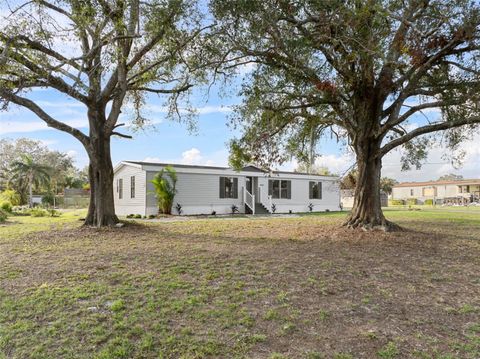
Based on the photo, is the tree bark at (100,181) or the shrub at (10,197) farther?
the shrub at (10,197)

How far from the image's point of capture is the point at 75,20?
8.16 m

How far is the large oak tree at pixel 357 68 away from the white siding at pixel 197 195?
27.8 ft

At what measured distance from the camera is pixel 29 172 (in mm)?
31984

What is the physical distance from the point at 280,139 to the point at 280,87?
309 centimetres

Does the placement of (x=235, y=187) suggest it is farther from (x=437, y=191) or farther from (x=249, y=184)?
(x=437, y=191)

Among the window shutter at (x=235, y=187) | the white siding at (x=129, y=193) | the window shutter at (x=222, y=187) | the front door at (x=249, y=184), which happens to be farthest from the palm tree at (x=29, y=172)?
the front door at (x=249, y=184)

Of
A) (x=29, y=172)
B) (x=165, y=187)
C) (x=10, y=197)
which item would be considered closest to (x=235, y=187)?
(x=165, y=187)

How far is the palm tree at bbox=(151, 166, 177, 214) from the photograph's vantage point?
17500mm

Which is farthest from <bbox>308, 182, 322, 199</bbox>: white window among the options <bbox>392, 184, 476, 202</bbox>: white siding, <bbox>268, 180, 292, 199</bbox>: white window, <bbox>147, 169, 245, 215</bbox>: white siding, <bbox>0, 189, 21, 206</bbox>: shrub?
<bbox>392, 184, 476, 202</bbox>: white siding

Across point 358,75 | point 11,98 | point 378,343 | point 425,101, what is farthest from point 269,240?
point 11,98

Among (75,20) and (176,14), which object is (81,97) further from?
(176,14)

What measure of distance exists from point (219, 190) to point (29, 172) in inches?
844

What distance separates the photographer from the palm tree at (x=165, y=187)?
17.5m

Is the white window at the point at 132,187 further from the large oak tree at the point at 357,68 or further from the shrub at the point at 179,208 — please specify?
the large oak tree at the point at 357,68
